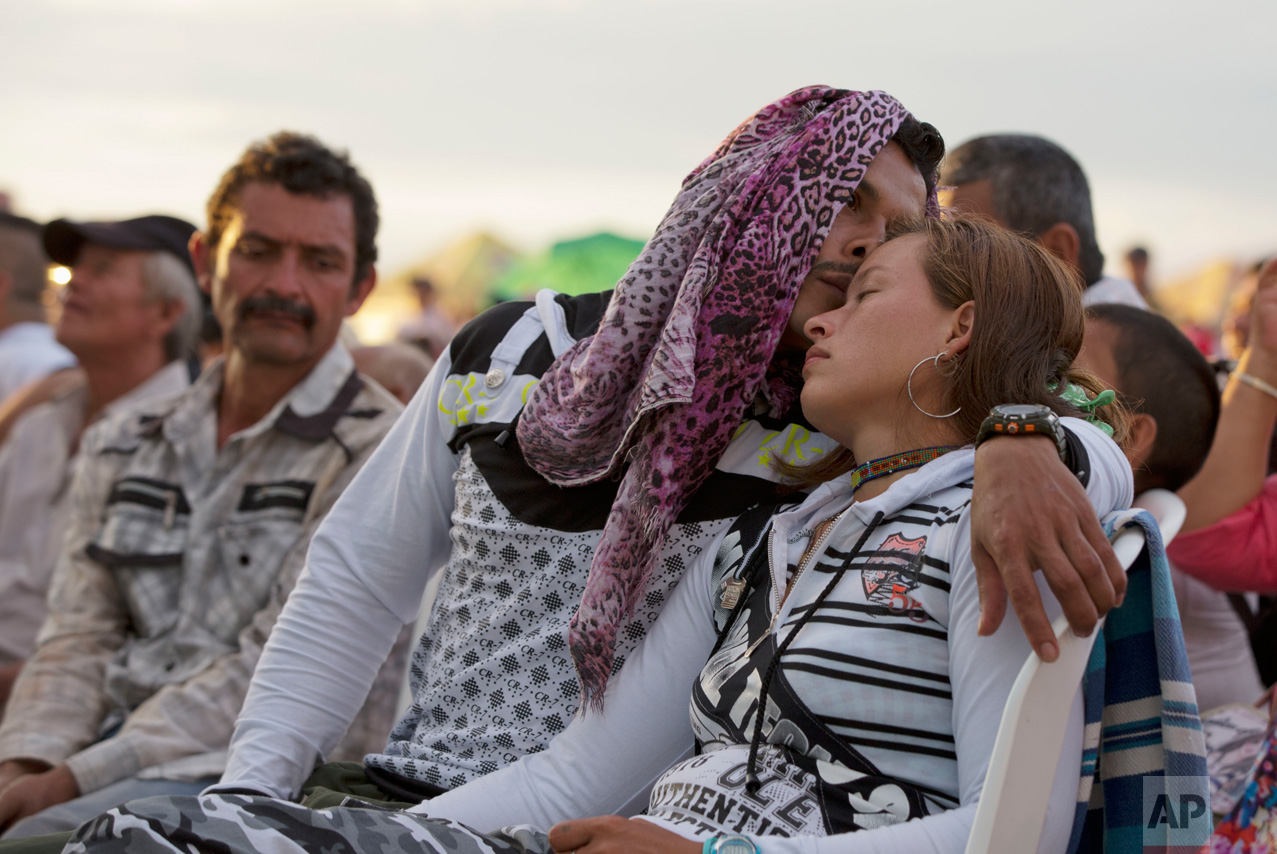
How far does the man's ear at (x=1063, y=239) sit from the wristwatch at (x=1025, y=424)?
87.3 inches

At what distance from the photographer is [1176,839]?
4.60ft

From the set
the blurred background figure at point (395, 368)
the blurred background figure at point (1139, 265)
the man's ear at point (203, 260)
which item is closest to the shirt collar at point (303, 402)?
the man's ear at point (203, 260)

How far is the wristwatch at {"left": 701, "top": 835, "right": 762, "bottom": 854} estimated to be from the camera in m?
1.39

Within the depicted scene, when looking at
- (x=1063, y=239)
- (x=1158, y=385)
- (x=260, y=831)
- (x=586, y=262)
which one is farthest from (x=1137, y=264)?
(x=260, y=831)

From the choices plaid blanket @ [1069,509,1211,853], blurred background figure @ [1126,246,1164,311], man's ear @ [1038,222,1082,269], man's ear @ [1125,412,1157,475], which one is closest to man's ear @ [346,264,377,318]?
man's ear @ [1038,222,1082,269]

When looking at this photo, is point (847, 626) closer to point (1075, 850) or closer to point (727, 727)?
point (727, 727)

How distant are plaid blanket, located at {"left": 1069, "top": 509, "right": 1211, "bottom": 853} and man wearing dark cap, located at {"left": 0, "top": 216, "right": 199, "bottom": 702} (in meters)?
3.70

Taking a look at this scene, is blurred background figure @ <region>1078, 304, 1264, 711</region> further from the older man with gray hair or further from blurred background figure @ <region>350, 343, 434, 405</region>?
blurred background figure @ <region>350, 343, 434, 405</region>

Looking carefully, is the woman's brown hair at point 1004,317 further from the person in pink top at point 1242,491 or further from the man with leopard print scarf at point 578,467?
the person in pink top at point 1242,491

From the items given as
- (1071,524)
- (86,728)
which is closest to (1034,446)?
(1071,524)

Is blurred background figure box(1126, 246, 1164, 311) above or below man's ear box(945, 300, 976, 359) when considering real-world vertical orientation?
below

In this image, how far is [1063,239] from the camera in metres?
3.55

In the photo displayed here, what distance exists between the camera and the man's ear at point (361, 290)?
3758 millimetres

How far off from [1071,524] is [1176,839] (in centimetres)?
43
